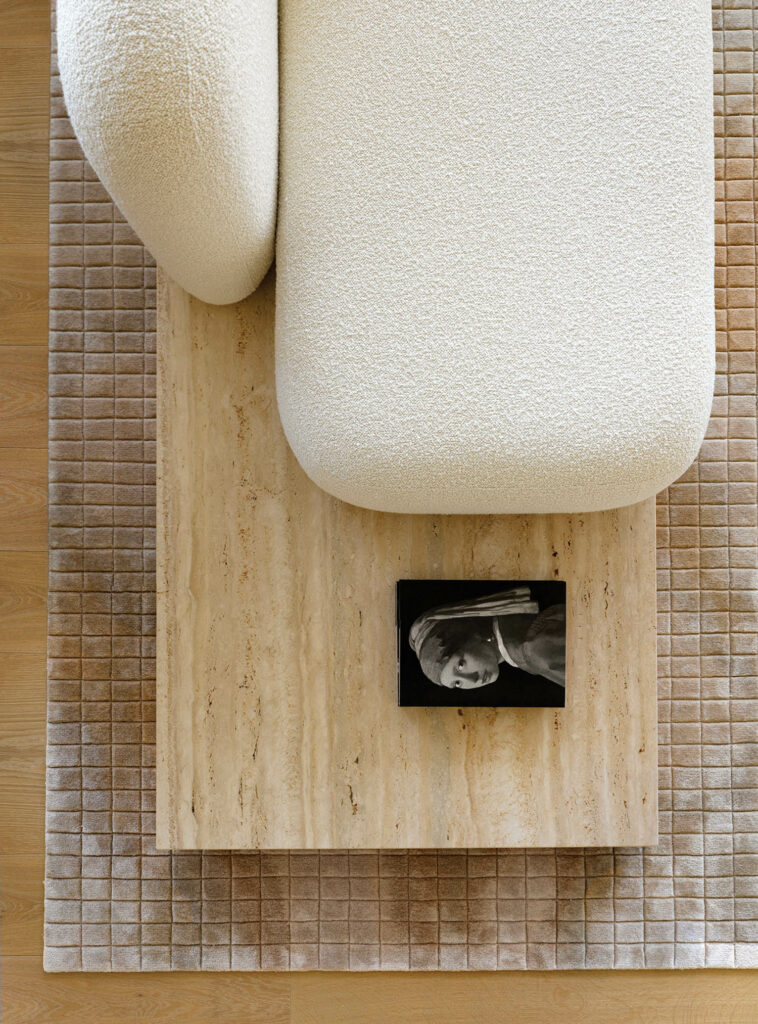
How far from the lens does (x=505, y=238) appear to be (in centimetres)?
71

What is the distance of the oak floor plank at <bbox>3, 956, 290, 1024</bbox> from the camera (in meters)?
1.05

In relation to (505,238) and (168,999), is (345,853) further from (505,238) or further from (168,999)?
(505,238)

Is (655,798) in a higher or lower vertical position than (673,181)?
lower

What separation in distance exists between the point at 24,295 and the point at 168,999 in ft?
2.97

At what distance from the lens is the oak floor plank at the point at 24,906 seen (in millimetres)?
1057

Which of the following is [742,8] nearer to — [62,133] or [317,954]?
[62,133]

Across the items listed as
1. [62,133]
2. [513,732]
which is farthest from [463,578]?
[62,133]

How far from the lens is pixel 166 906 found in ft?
3.42

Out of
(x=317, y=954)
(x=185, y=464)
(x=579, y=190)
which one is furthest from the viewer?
(x=317, y=954)

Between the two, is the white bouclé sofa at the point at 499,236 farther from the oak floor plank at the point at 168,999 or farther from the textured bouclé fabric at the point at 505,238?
the oak floor plank at the point at 168,999

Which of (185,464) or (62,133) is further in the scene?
(62,133)

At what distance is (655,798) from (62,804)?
0.71 meters

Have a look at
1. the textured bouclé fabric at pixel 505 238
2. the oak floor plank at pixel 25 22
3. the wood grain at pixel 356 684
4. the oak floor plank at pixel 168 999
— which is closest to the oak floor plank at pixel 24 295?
the oak floor plank at pixel 25 22

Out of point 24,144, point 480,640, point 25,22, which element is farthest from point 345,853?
point 25,22
